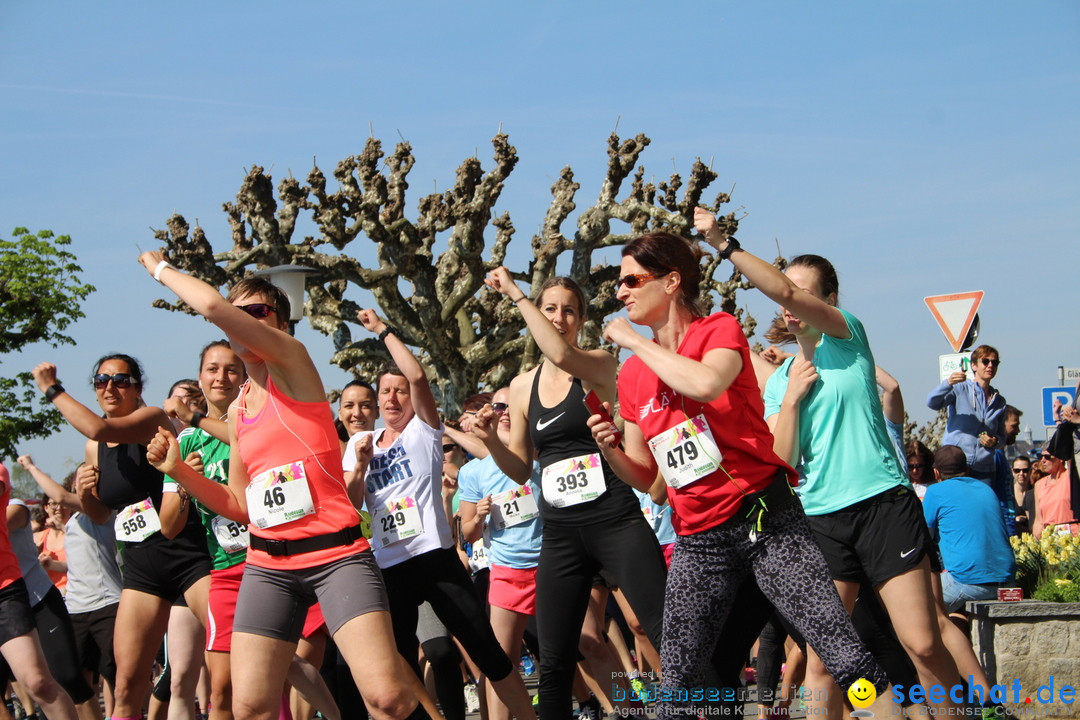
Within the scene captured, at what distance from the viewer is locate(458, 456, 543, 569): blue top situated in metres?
6.56

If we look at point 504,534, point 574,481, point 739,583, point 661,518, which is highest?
point 574,481

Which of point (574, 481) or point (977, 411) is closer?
point (574, 481)

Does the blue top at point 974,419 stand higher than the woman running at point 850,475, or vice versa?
the woman running at point 850,475

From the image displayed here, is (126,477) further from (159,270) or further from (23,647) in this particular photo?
(159,270)

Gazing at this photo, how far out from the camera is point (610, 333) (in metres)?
3.87

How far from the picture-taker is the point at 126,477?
604cm

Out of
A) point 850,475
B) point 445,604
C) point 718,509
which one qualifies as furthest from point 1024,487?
point 718,509

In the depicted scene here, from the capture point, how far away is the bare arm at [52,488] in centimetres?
810

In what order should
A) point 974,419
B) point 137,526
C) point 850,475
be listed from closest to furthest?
point 850,475
point 137,526
point 974,419

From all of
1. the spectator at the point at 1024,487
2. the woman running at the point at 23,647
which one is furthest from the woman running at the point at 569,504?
the spectator at the point at 1024,487

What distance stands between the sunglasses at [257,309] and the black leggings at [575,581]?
1.71 metres

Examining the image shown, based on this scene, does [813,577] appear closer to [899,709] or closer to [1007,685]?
[899,709]

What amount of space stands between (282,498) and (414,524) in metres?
1.50

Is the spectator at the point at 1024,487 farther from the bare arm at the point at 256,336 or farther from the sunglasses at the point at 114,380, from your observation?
the bare arm at the point at 256,336
